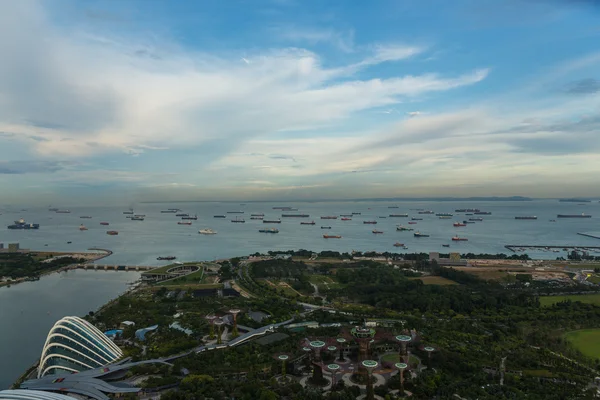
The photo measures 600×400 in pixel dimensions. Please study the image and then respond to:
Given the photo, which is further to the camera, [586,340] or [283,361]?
[586,340]

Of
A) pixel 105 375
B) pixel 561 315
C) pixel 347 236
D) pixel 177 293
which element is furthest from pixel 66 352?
pixel 347 236

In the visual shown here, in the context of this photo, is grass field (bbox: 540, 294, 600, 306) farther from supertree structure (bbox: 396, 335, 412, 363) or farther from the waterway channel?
the waterway channel

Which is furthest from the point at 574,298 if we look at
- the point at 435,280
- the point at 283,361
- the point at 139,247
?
the point at 139,247

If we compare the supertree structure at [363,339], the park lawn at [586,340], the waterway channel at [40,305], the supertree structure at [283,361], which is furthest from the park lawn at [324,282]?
the waterway channel at [40,305]

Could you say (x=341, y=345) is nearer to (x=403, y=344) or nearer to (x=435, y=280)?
(x=403, y=344)

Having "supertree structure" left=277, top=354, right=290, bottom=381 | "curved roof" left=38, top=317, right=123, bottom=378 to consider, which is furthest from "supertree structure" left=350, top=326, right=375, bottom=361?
"curved roof" left=38, top=317, right=123, bottom=378

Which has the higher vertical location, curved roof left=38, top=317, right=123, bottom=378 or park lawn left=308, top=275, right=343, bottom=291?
curved roof left=38, top=317, right=123, bottom=378

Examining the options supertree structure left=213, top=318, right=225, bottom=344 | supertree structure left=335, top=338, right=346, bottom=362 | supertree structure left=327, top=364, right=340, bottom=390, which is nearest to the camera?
supertree structure left=327, top=364, right=340, bottom=390
